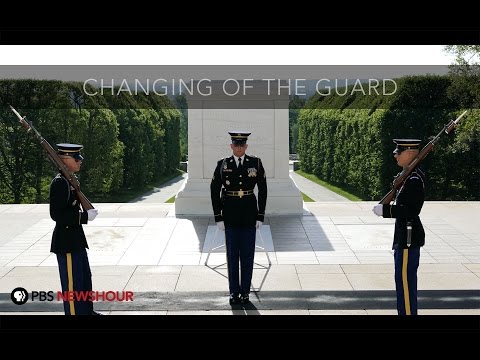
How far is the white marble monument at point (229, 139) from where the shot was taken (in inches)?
395

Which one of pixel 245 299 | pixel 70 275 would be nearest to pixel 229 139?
pixel 245 299

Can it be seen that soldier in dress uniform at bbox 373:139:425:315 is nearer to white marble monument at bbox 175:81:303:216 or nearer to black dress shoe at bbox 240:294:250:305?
black dress shoe at bbox 240:294:250:305

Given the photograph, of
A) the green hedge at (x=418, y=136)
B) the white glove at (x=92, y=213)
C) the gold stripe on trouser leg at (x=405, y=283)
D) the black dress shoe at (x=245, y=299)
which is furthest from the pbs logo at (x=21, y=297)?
the green hedge at (x=418, y=136)

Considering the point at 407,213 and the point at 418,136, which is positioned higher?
the point at 418,136

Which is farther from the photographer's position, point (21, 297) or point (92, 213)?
point (21, 297)

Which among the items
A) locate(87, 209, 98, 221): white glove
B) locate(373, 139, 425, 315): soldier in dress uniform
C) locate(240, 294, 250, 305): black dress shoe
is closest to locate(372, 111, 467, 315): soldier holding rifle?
locate(373, 139, 425, 315): soldier in dress uniform

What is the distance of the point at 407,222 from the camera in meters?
4.69

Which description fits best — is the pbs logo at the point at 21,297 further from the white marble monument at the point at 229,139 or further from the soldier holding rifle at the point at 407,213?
the white marble monument at the point at 229,139

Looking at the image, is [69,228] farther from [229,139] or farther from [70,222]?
[229,139]

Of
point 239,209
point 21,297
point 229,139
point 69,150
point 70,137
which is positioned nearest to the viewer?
point 69,150

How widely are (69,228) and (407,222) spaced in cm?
239

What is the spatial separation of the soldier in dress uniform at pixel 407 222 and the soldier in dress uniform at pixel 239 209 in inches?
47.0
